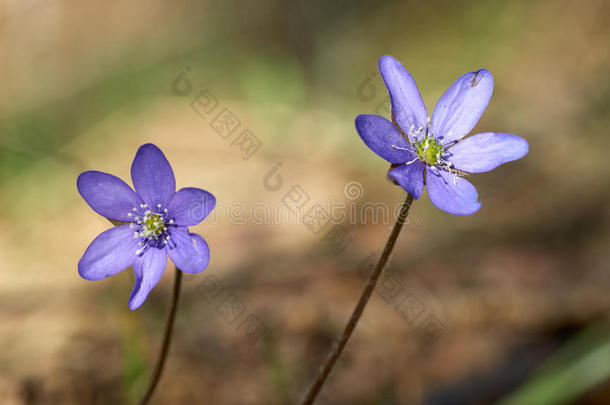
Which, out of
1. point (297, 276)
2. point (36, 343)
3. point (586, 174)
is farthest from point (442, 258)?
point (36, 343)

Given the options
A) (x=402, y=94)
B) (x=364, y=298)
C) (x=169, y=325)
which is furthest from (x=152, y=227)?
(x=402, y=94)

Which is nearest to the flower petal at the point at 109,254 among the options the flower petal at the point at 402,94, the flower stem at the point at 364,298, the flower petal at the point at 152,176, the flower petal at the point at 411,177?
the flower petal at the point at 152,176

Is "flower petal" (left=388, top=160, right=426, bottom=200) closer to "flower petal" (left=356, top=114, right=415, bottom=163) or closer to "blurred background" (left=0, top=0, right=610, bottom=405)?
"flower petal" (left=356, top=114, right=415, bottom=163)

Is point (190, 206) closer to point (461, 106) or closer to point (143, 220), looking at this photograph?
point (143, 220)

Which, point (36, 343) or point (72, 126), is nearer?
point (36, 343)

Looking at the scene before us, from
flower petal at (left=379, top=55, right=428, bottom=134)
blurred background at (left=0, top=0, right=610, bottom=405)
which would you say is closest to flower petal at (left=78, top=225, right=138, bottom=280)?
blurred background at (left=0, top=0, right=610, bottom=405)

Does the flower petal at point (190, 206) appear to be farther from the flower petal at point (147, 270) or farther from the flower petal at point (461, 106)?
the flower petal at point (461, 106)

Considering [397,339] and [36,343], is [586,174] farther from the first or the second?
[36,343]

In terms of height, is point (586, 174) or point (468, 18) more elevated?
point (468, 18)

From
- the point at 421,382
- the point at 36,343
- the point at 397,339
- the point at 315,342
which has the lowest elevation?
the point at 421,382
